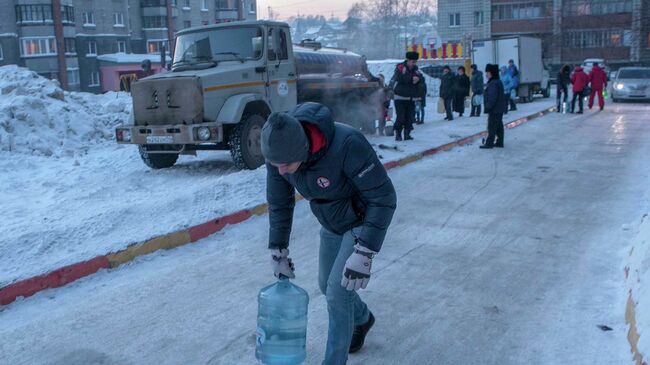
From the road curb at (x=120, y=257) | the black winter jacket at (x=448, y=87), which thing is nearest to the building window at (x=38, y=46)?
the black winter jacket at (x=448, y=87)

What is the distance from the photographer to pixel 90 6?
5538 cm

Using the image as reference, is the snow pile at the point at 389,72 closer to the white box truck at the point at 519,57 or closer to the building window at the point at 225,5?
the white box truck at the point at 519,57

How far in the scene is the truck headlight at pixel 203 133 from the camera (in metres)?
10.2

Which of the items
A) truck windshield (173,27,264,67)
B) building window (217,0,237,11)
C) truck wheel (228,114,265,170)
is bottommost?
truck wheel (228,114,265,170)

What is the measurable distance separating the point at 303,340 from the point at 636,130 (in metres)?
15.8

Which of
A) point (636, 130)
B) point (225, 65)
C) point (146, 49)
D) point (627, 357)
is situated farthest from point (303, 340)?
point (146, 49)

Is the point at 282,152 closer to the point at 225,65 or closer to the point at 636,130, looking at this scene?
the point at 225,65

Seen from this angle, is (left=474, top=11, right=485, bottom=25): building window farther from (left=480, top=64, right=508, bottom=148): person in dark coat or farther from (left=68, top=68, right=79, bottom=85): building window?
(left=480, top=64, right=508, bottom=148): person in dark coat

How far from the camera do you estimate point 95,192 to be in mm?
9492

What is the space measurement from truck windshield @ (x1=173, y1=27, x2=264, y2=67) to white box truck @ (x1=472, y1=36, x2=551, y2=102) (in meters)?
20.0

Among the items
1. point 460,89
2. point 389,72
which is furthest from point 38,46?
point 460,89

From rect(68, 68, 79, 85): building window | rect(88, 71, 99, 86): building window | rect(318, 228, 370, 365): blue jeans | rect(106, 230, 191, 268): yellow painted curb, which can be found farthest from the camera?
rect(88, 71, 99, 86): building window

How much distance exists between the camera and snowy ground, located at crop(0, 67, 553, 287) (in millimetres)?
6371

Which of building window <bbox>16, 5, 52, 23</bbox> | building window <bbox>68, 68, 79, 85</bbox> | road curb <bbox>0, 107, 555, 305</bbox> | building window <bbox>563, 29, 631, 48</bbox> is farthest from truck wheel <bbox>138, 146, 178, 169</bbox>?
building window <bbox>563, 29, 631, 48</bbox>
